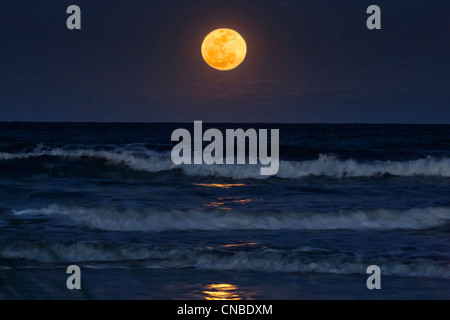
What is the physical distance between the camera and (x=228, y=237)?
10.5m

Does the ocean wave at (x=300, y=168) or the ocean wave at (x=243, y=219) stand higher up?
the ocean wave at (x=300, y=168)

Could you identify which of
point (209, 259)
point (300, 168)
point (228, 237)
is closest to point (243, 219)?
point (228, 237)

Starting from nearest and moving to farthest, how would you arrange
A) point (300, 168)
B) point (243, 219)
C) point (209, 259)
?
1. point (209, 259)
2. point (243, 219)
3. point (300, 168)

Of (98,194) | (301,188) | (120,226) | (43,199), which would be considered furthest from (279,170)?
(120,226)

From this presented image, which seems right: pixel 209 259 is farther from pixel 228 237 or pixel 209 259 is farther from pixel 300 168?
pixel 300 168

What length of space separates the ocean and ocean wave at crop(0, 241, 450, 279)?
0.02m

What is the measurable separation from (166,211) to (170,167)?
11128 millimetres

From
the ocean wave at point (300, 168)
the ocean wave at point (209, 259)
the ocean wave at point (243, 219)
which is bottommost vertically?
the ocean wave at point (209, 259)

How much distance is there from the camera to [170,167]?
934 inches

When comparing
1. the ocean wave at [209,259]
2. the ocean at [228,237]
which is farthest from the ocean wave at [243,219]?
the ocean wave at [209,259]

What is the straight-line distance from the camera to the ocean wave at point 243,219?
1159 cm

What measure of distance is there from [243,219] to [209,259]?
3.40 metres

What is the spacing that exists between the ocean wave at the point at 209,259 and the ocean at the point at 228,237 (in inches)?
0.6

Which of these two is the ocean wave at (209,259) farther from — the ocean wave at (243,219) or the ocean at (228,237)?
the ocean wave at (243,219)
